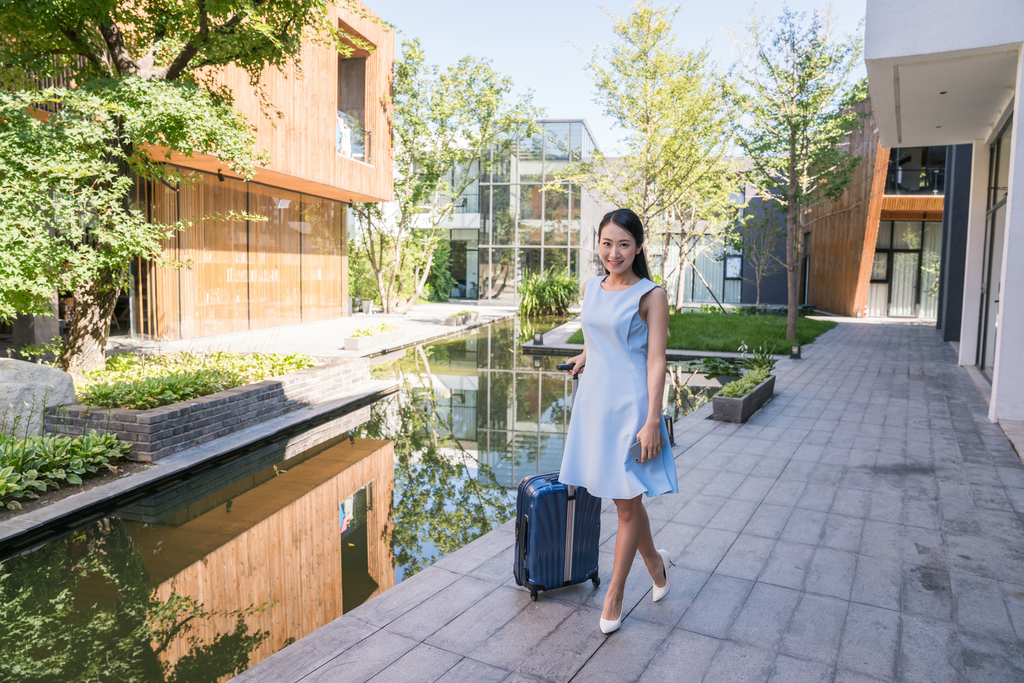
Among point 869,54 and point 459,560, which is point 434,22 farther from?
point 459,560

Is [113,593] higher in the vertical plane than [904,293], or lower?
lower

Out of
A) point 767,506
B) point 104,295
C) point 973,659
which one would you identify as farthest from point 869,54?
Answer: point 104,295

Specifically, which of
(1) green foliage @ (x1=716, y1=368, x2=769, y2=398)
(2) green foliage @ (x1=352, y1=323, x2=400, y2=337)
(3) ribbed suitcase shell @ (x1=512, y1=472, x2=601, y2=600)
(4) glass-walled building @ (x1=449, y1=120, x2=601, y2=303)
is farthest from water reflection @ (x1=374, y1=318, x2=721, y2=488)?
(4) glass-walled building @ (x1=449, y1=120, x2=601, y2=303)

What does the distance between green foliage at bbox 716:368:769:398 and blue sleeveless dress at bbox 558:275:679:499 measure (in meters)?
4.88

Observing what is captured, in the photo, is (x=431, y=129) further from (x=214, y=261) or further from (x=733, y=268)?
(x=733, y=268)

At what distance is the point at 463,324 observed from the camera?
746 inches

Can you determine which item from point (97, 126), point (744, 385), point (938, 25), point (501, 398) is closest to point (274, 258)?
point (501, 398)

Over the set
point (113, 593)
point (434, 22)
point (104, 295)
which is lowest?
point (113, 593)

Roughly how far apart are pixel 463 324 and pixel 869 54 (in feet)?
42.7

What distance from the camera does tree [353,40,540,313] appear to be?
21266 millimetres

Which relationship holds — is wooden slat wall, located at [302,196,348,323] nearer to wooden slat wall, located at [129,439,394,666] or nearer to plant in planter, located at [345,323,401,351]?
plant in planter, located at [345,323,401,351]

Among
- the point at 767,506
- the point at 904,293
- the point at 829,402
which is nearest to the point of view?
the point at 767,506

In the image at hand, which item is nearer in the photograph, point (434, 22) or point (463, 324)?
point (463, 324)

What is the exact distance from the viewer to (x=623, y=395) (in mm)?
2691
